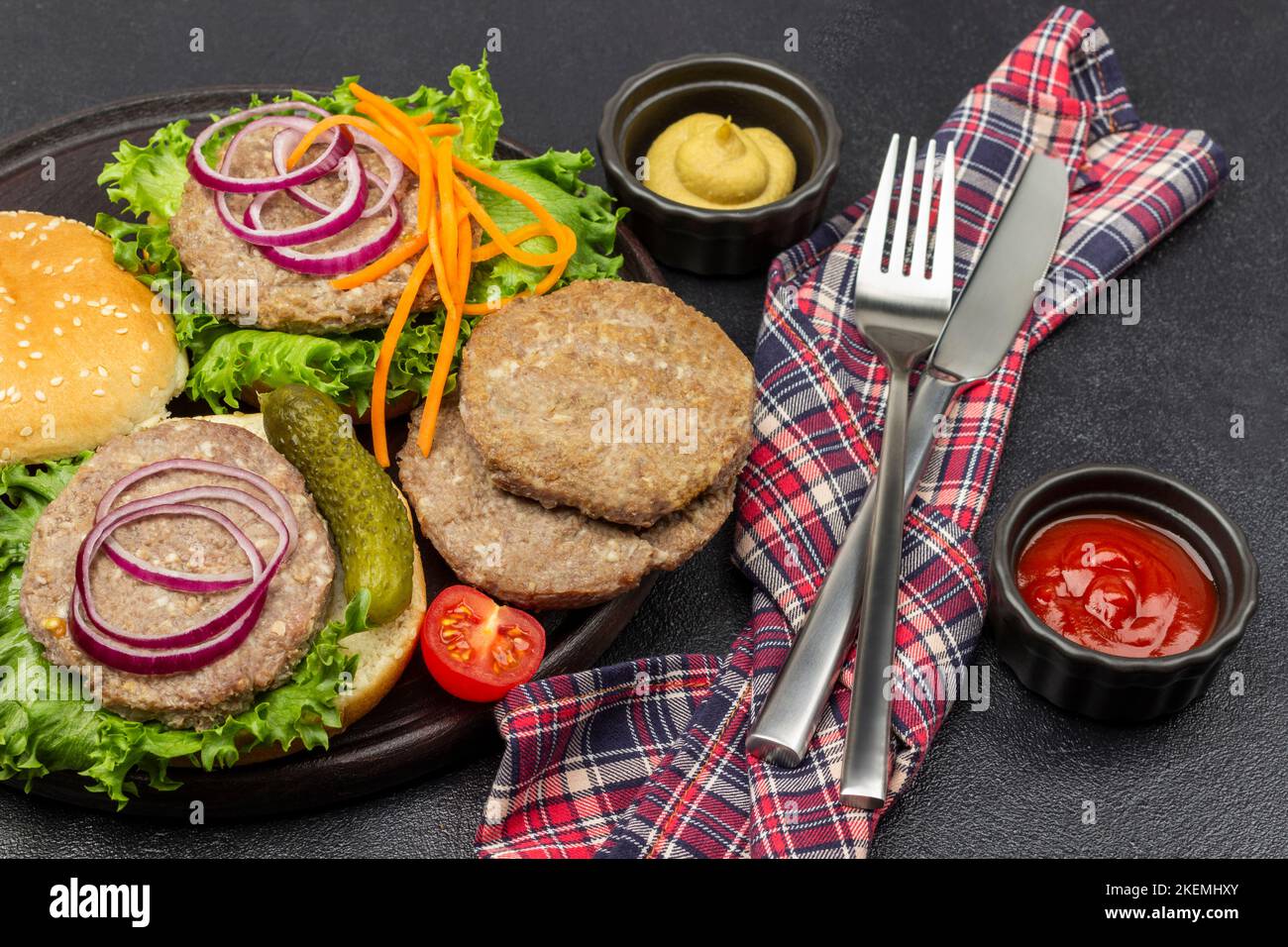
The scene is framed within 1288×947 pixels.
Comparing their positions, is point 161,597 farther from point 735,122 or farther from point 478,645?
point 735,122

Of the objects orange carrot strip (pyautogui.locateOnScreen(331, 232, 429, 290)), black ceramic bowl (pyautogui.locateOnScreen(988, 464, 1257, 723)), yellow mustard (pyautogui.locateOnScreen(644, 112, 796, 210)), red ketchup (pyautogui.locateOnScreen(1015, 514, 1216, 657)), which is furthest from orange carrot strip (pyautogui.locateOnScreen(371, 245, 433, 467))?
red ketchup (pyautogui.locateOnScreen(1015, 514, 1216, 657))

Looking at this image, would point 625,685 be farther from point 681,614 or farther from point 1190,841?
point 1190,841

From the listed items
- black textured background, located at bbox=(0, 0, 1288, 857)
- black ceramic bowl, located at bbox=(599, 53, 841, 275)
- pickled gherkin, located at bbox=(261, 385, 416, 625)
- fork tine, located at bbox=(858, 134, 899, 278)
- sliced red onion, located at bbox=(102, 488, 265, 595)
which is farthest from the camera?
black ceramic bowl, located at bbox=(599, 53, 841, 275)

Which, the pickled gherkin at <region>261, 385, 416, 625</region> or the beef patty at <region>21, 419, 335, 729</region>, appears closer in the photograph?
the beef patty at <region>21, 419, 335, 729</region>

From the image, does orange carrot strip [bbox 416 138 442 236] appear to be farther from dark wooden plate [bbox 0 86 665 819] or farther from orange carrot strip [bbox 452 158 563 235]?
dark wooden plate [bbox 0 86 665 819]

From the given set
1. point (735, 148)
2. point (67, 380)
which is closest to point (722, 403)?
point (735, 148)

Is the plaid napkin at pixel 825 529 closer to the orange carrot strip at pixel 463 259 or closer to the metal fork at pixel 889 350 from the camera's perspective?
the metal fork at pixel 889 350
